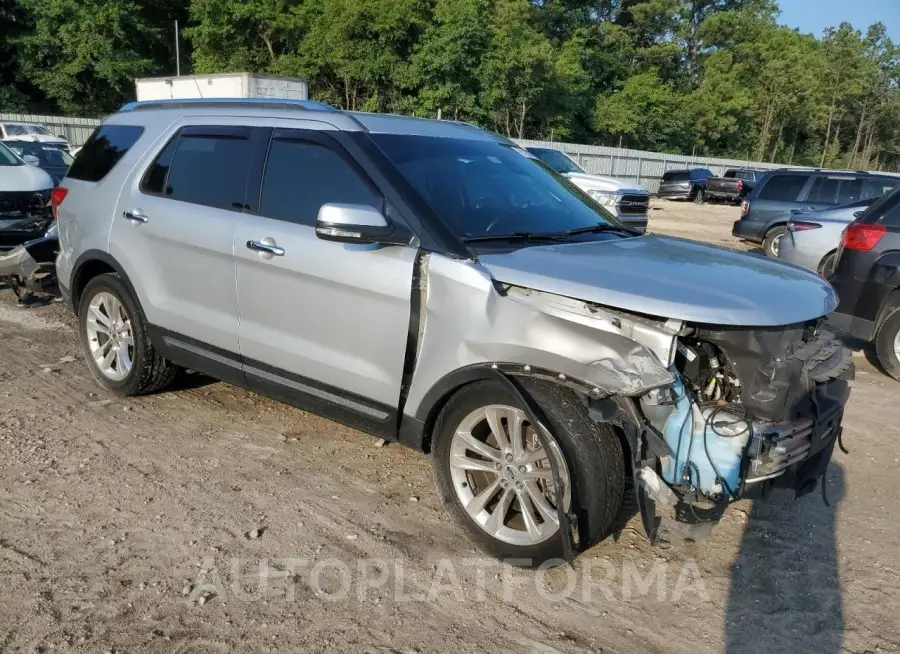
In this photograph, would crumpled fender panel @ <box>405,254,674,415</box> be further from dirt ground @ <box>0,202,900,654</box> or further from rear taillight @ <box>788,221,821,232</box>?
rear taillight @ <box>788,221,821,232</box>

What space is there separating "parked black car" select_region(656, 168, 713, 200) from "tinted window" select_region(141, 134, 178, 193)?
30629 mm

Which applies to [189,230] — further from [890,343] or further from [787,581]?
[890,343]

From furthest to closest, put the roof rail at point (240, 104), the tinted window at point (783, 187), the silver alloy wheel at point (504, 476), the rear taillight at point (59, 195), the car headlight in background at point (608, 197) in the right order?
the car headlight in background at point (608, 197) < the tinted window at point (783, 187) < the rear taillight at point (59, 195) < the roof rail at point (240, 104) < the silver alloy wheel at point (504, 476)

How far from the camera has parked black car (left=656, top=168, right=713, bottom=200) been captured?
33.4 meters

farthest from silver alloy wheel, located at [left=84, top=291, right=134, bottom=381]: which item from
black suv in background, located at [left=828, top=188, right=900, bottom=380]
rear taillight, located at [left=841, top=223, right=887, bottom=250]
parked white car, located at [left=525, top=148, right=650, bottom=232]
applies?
parked white car, located at [left=525, top=148, right=650, bottom=232]

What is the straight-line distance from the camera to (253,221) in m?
4.18

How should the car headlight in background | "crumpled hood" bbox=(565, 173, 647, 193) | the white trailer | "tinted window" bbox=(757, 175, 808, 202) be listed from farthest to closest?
the white trailer, "crumpled hood" bbox=(565, 173, 647, 193), the car headlight in background, "tinted window" bbox=(757, 175, 808, 202)

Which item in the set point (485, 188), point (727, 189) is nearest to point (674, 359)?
point (485, 188)

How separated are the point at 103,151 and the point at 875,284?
6.17 m

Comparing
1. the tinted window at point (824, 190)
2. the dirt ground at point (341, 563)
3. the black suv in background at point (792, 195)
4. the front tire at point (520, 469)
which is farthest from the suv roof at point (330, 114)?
the tinted window at point (824, 190)

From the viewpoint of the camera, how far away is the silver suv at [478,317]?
3.03 meters

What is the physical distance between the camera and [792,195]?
47.0ft

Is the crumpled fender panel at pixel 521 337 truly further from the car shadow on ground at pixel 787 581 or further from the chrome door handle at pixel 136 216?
the chrome door handle at pixel 136 216

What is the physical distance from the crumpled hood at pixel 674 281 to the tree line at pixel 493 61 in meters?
21.8
